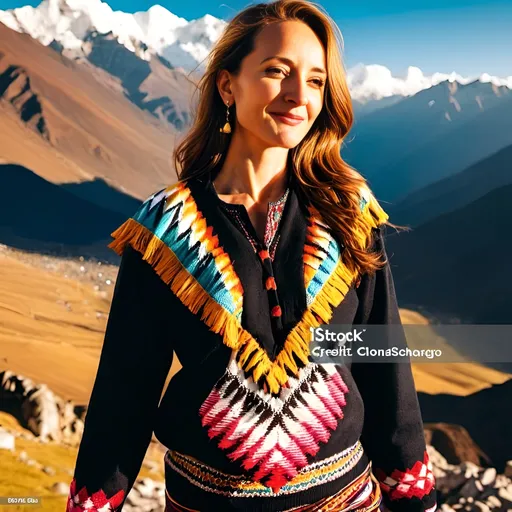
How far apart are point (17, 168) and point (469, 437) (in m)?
5.21

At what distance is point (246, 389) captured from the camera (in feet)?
2.81

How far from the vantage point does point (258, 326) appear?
881mm

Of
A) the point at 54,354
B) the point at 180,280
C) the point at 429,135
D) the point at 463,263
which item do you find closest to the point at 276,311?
the point at 180,280

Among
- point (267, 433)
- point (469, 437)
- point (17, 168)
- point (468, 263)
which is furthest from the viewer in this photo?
point (17, 168)

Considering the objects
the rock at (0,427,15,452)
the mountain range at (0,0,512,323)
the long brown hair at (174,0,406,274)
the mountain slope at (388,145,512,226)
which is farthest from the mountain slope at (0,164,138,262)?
the long brown hair at (174,0,406,274)

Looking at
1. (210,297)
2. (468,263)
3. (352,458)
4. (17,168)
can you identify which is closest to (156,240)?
(210,297)

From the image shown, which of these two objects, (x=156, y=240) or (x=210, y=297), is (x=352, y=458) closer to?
(x=210, y=297)

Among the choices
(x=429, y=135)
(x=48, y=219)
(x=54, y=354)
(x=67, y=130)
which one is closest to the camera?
(x=54, y=354)

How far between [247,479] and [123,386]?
22 cm

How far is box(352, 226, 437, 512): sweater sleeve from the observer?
3.14 feet

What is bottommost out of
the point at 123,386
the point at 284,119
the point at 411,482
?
the point at 411,482

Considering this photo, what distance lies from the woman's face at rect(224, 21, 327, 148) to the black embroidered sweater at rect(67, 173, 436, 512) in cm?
12

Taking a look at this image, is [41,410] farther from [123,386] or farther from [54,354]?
[123,386]

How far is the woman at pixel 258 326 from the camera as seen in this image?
86 cm
